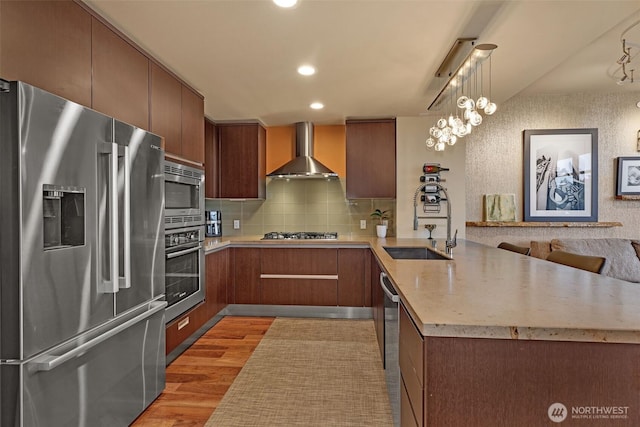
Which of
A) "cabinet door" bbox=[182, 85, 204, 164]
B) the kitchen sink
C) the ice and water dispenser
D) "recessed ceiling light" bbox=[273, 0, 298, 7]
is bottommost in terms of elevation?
the kitchen sink

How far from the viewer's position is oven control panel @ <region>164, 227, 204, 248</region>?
2.51 meters

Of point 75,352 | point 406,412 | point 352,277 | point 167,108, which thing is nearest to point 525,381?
point 406,412

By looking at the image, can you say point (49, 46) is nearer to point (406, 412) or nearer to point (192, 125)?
point (192, 125)

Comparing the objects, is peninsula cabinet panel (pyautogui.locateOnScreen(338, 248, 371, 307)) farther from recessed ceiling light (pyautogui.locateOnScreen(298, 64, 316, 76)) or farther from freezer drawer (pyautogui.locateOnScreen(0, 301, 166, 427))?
freezer drawer (pyautogui.locateOnScreen(0, 301, 166, 427))

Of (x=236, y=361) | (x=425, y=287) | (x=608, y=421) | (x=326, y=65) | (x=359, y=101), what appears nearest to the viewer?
(x=608, y=421)

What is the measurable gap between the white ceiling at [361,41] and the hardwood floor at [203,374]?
2.23 m

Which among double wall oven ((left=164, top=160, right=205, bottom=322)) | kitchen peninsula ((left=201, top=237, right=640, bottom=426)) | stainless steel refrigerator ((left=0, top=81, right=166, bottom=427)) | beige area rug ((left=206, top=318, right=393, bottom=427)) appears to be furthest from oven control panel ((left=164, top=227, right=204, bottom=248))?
kitchen peninsula ((left=201, top=237, right=640, bottom=426))

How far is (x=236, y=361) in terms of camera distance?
2.78 metres

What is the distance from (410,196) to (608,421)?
320cm

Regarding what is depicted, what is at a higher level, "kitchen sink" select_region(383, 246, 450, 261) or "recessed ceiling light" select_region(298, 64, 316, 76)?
"recessed ceiling light" select_region(298, 64, 316, 76)

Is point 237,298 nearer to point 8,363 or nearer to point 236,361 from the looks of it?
point 236,361

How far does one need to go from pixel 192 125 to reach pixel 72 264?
1843 mm

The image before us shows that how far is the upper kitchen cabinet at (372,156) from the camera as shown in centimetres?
407

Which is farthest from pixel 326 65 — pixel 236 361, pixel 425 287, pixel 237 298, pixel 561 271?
pixel 237 298
